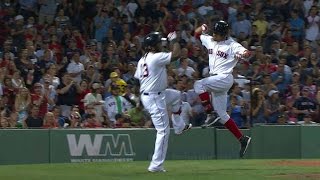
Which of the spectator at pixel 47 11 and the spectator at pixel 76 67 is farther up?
the spectator at pixel 47 11

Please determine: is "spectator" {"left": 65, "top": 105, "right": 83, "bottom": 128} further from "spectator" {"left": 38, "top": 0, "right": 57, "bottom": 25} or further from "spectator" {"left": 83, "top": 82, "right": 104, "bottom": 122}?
"spectator" {"left": 38, "top": 0, "right": 57, "bottom": 25}

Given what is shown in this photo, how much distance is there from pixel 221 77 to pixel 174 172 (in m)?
1.98

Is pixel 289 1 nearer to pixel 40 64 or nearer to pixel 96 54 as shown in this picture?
pixel 96 54

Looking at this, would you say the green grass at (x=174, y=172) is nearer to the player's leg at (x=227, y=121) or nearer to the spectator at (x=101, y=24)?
the player's leg at (x=227, y=121)

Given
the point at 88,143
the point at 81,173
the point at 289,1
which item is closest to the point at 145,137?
the point at 88,143

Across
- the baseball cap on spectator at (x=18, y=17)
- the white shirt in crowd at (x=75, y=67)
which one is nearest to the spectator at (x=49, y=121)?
the white shirt in crowd at (x=75, y=67)

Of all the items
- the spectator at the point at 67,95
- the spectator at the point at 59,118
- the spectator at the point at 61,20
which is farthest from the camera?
the spectator at the point at 61,20

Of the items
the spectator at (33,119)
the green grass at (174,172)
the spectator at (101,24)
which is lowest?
the green grass at (174,172)

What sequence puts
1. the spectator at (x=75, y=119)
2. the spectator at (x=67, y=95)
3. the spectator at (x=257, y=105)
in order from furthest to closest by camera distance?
the spectator at (x=67, y=95), the spectator at (x=257, y=105), the spectator at (x=75, y=119)

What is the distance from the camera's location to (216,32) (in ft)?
50.0

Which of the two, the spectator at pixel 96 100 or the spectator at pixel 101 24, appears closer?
the spectator at pixel 96 100

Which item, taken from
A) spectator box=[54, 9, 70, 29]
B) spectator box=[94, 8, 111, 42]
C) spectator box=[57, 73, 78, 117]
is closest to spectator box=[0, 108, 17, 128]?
spectator box=[57, 73, 78, 117]

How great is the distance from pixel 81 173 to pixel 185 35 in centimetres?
1020

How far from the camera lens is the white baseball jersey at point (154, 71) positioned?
14.2 metres
